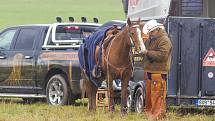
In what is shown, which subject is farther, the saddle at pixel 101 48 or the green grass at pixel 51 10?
the green grass at pixel 51 10

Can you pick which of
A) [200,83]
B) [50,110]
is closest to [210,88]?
[200,83]

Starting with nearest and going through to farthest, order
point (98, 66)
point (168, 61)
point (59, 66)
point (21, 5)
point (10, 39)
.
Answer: point (168, 61) < point (98, 66) < point (59, 66) < point (10, 39) < point (21, 5)

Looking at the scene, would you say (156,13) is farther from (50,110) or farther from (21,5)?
(21,5)

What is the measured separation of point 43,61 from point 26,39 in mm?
817

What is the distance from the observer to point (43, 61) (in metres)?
16.6

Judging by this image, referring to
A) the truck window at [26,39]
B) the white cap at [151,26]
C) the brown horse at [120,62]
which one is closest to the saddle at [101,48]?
the brown horse at [120,62]

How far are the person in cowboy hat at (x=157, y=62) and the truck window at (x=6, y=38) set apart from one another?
18.1 ft

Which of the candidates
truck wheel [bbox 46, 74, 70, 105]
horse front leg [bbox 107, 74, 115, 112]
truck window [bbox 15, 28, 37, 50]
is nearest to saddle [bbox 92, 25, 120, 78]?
horse front leg [bbox 107, 74, 115, 112]

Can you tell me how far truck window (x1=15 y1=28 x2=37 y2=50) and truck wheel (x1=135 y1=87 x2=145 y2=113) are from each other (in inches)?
141

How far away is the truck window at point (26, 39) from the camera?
17.0 meters

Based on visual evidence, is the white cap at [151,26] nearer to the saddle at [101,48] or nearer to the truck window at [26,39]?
the saddle at [101,48]

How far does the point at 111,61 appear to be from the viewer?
1308 cm

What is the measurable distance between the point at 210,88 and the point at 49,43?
431cm

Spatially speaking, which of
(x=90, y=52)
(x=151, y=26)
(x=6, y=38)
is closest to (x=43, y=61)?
(x=6, y=38)
